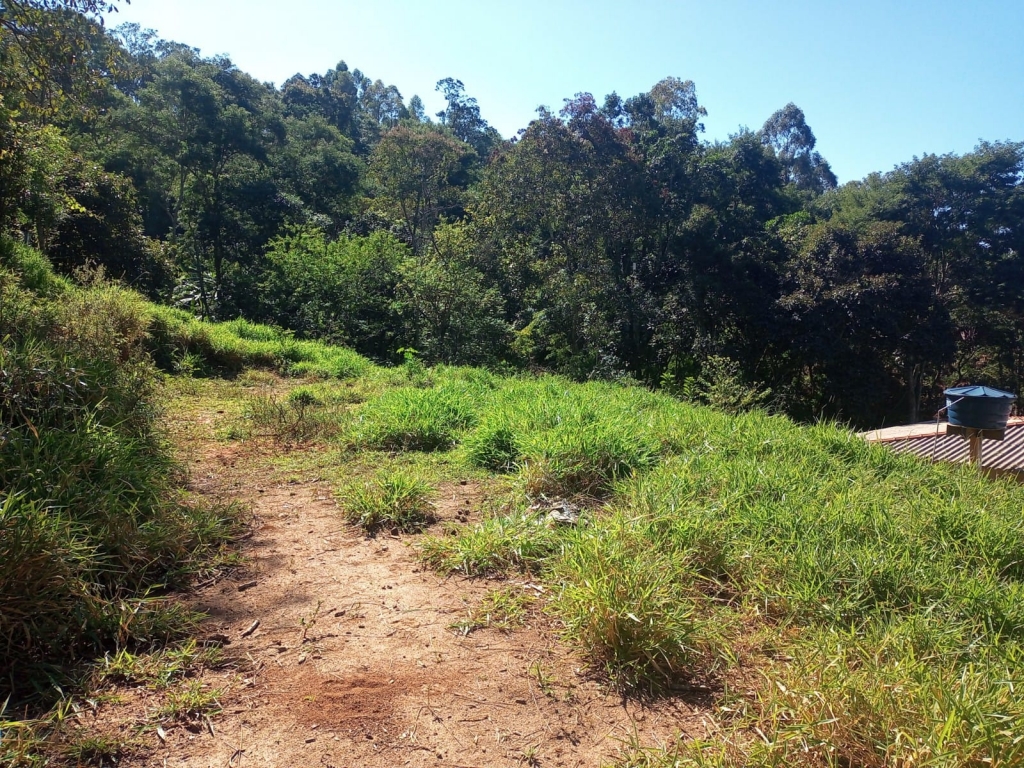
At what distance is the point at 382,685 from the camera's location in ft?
6.77

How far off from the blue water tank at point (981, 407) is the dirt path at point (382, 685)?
4209mm

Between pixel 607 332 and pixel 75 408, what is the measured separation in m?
12.0

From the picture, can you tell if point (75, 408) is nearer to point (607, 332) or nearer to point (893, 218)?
point (607, 332)

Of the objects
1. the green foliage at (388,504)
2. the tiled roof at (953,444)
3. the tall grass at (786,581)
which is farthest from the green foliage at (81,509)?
the tiled roof at (953,444)

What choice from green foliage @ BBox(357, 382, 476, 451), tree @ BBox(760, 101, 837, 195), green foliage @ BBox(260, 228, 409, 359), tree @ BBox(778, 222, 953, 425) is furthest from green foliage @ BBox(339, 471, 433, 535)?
tree @ BBox(760, 101, 837, 195)

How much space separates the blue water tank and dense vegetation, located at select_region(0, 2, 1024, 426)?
22.2ft

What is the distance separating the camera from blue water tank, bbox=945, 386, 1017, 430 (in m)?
4.84

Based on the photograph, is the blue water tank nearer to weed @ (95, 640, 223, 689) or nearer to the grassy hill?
the grassy hill

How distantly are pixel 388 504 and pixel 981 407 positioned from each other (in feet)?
15.1

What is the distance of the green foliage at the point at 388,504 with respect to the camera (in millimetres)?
3387

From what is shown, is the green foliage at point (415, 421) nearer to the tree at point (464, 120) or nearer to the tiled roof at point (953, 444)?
the tiled roof at point (953, 444)

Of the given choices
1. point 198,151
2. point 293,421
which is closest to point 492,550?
point 293,421

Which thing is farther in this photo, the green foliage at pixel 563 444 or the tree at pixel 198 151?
the tree at pixel 198 151

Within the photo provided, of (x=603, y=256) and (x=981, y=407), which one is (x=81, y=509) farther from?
(x=603, y=256)
